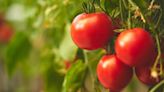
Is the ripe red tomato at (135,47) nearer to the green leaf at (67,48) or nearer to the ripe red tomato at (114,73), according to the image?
the ripe red tomato at (114,73)

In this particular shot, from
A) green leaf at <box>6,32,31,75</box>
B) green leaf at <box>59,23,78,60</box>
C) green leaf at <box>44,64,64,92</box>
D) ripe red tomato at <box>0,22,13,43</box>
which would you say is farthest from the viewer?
ripe red tomato at <box>0,22,13,43</box>

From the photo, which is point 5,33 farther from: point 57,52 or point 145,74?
point 145,74

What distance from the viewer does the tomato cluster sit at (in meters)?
0.58

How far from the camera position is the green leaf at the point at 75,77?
802 millimetres

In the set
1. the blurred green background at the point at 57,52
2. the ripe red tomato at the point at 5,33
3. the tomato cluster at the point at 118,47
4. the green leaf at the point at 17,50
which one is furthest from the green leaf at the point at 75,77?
the ripe red tomato at the point at 5,33

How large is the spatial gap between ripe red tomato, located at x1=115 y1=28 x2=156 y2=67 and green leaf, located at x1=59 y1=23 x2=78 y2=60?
0.35m

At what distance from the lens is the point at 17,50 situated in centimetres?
129

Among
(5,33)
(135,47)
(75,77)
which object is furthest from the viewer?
(5,33)

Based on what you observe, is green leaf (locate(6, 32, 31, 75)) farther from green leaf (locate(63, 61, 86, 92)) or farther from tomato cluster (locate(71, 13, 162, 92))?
tomato cluster (locate(71, 13, 162, 92))

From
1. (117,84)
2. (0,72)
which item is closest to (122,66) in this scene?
(117,84)

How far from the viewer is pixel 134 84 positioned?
1166mm

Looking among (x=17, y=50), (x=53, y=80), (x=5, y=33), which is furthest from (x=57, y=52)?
(x=5, y=33)

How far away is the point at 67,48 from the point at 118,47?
0.38 m

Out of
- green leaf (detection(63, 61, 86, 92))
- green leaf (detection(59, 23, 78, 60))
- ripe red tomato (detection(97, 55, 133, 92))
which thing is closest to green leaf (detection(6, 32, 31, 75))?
green leaf (detection(59, 23, 78, 60))
